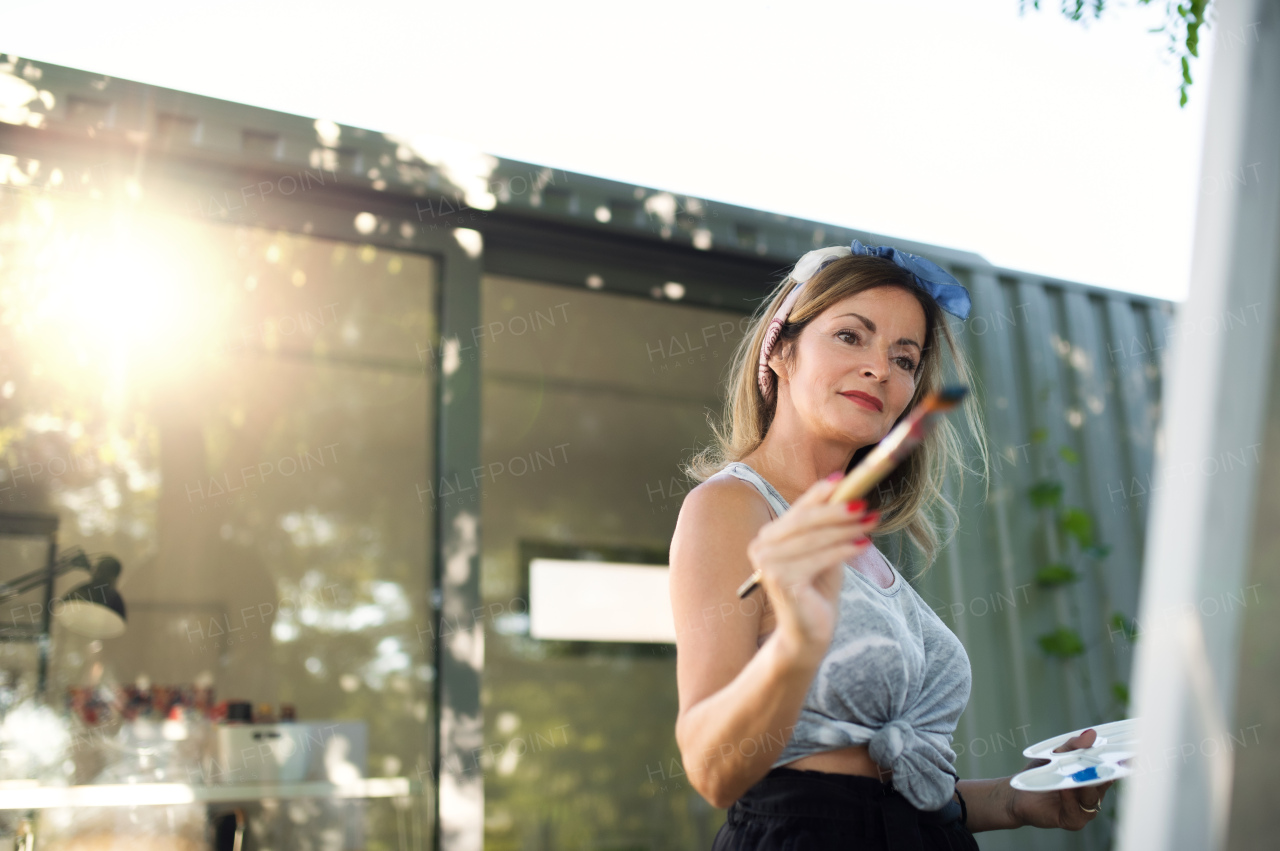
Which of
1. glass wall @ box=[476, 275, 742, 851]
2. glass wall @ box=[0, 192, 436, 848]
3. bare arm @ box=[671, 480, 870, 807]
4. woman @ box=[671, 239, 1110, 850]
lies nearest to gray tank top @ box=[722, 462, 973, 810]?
woman @ box=[671, 239, 1110, 850]

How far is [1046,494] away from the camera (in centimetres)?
429

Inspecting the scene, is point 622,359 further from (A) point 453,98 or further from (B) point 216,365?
(A) point 453,98

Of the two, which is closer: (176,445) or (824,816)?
(824,816)

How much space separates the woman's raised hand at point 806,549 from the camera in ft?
3.03

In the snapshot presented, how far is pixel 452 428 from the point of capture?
11.4 feet

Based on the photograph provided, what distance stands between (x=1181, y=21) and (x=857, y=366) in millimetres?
1116

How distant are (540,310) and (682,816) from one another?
3.99 meters

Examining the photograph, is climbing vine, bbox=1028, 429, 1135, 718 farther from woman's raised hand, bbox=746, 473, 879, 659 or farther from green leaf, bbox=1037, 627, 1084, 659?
woman's raised hand, bbox=746, 473, 879, 659

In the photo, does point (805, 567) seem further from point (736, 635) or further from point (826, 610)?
point (736, 635)

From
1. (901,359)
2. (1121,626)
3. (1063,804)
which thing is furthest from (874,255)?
(1121,626)

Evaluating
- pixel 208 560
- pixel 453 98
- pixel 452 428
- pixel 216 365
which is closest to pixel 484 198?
pixel 453 98

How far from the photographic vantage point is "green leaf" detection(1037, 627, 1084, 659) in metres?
4.14

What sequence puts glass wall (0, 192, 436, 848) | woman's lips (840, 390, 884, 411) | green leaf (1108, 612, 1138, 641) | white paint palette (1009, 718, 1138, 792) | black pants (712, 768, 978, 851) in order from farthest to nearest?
green leaf (1108, 612, 1138, 641) < glass wall (0, 192, 436, 848) < woman's lips (840, 390, 884, 411) < white paint palette (1009, 718, 1138, 792) < black pants (712, 768, 978, 851)

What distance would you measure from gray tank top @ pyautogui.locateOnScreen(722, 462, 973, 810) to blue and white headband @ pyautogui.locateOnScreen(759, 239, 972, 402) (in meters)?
0.33
